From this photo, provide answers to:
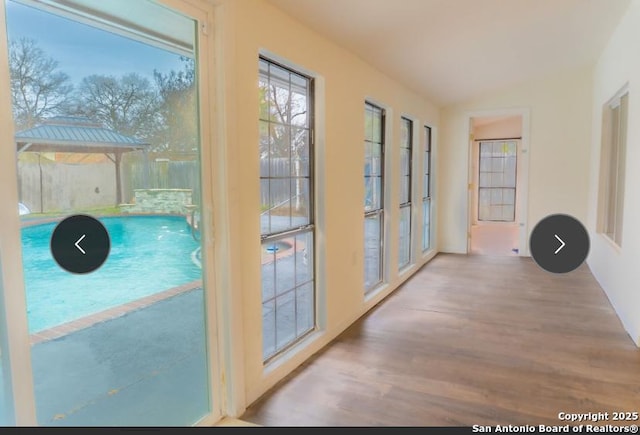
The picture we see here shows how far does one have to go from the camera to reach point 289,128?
2.82 m

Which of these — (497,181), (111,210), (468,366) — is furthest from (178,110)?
(497,181)

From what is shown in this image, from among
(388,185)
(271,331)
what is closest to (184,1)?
(271,331)

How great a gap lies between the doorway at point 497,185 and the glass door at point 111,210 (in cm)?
517

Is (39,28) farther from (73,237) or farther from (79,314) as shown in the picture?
(79,314)

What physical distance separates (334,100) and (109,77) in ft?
6.08

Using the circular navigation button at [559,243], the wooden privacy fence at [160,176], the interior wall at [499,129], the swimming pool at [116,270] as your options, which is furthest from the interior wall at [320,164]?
the interior wall at [499,129]

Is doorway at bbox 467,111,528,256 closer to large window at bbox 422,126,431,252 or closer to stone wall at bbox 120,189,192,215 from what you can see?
large window at bbox 422,126,431,252

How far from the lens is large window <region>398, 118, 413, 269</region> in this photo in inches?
207

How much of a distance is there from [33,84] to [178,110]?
65cm

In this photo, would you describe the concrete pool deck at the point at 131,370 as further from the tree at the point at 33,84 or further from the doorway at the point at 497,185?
the doorway at the point at 497,185

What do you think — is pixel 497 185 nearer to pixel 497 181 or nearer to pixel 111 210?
pixel 497 181

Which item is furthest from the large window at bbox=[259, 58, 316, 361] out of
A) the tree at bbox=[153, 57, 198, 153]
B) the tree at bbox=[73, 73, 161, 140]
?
the tree at bbox=[73, 73, 161, 140]

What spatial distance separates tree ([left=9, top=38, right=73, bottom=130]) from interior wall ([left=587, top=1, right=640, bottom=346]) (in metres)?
3.57

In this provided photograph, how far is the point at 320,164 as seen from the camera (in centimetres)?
305
